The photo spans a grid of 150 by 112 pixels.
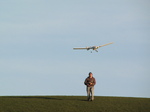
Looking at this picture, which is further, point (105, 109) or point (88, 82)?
point (88, 82)

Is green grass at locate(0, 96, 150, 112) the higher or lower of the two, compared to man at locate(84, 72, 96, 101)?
lower

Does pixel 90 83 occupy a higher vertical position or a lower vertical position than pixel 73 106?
higher

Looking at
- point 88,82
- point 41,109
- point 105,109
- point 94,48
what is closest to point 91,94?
point 88,82

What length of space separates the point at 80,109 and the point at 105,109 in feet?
7.15

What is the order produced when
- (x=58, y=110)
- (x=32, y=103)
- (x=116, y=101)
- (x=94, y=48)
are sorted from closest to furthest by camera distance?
(x=58, y=110), (x=32, y=103), (x=116, y=101), (x=94, y=48)

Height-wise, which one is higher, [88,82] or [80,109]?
[88,82]

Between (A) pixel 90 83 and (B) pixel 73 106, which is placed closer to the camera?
(B) pixel 73 106

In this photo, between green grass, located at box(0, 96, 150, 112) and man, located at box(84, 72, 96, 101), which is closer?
green grass, located at box(0, 96, 150, 112)

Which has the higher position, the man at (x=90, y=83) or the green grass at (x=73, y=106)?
the man at (x=90, y=83)

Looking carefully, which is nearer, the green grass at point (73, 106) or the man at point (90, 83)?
the green grass at point (73, 106)

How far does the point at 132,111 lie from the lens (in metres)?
28.0

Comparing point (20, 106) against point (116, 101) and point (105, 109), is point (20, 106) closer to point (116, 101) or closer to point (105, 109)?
point (105, 109)

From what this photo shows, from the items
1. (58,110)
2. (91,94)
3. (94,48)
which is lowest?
(58,110)

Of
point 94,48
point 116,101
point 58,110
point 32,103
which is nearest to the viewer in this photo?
point 58,110
